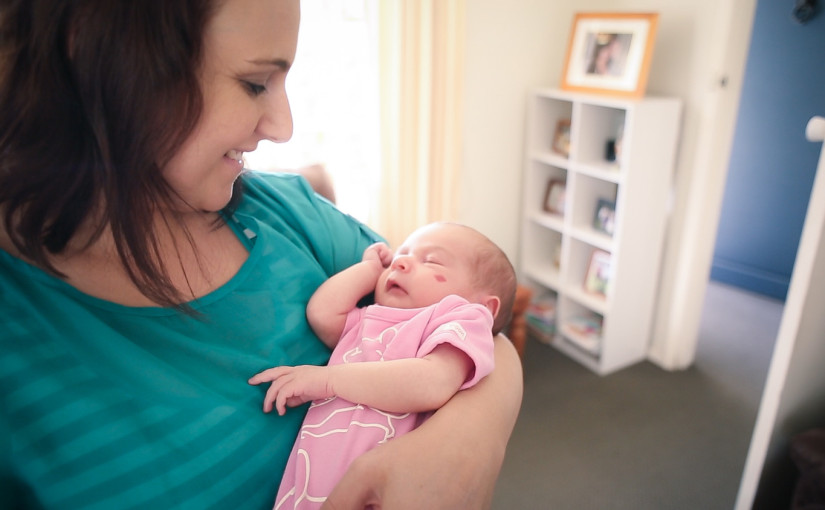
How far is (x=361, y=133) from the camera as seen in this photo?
2328 millimetres

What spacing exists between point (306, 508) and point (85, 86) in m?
0.58

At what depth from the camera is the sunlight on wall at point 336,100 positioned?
2117 millimetres

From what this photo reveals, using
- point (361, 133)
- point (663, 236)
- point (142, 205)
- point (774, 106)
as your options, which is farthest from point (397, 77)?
point (774, 106)

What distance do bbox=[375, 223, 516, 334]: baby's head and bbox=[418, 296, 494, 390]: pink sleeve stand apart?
0.32 feet

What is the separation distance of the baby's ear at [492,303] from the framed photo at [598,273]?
63.3 inches

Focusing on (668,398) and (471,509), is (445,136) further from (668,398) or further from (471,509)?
(471,509)

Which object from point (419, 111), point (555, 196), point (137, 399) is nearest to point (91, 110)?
point (137, 399)

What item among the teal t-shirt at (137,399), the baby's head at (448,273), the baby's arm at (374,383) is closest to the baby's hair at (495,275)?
the baby's head at (448,273)

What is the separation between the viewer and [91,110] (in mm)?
590

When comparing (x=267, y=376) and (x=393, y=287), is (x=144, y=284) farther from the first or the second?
(x=393, y=287)

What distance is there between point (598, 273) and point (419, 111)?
1146 millimetres

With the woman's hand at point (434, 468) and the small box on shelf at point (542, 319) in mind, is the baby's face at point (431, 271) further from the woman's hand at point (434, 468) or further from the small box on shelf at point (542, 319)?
the small box on shelf at point (542, 319)

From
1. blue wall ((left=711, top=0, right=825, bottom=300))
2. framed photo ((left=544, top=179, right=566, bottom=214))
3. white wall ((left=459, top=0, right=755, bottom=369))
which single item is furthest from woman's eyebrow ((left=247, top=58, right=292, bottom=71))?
blue wall ((left=711, top=0, right=825, bottom=300))

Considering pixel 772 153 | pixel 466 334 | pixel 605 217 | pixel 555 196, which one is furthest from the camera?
pixel 772 153
